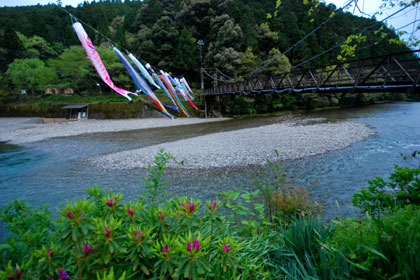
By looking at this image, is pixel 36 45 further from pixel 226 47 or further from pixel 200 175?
pixel 200 175

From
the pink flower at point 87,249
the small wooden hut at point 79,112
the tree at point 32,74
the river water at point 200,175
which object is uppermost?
the tree at point 32,74

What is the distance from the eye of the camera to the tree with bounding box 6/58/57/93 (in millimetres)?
26891

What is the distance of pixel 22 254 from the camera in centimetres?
131

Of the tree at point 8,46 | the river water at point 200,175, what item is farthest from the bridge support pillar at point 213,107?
the tree at point 8,46

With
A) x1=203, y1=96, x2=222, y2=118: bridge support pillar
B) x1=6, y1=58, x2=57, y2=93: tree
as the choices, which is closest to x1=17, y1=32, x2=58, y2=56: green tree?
x1=6, y1=58, x2=57, y2=93: tree

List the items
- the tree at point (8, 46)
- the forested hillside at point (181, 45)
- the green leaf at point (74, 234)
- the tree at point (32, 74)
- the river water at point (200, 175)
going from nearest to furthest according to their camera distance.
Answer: the green leaf at point (74, 234)
the river water at point (200, 175)
the forested hillside at point (181, 45)
the tree at point (32, 74)
the tree at point (8, 46)

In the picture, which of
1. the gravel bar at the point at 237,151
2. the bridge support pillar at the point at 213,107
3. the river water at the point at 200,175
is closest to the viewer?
the river water at the point at 200,175

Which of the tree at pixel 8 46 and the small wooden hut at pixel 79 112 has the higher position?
the tree at pixel 8 46

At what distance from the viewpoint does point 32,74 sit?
2733cm

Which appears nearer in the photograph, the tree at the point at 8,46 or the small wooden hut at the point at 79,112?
the small wooden hut at the point at 79,112

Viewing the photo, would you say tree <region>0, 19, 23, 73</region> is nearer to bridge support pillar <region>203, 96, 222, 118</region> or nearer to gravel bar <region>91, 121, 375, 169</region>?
bridge support pillar <region>203, 96, 222, 118</region>

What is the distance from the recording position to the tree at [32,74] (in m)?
26.9

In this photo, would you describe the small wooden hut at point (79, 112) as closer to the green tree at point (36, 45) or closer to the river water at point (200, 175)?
the river water at point (200, 175)

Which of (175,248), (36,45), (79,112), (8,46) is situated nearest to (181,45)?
(79,112)
